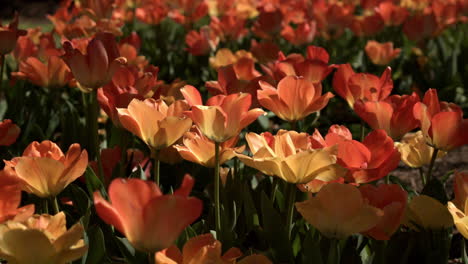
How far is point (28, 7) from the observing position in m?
9.91

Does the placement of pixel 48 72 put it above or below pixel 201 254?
below

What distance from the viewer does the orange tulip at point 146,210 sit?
3.05 feet

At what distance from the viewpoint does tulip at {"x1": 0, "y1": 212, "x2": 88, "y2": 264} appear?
103 centimetres

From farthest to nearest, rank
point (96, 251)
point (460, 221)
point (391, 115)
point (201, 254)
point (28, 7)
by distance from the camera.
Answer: point (28, 7)
point (391, 115)
point (96, 251)
point (460, 221)
point (201, 254)

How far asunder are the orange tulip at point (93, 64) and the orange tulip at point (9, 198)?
50 cm

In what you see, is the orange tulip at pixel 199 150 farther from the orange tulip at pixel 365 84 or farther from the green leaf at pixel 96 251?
the orange tulip at pixel 365 84

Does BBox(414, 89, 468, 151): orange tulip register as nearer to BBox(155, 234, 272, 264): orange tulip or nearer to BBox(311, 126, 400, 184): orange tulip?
BBox(311, 126, 400, 184): orange tulip

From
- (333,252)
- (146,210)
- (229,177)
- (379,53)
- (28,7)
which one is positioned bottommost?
(28,7)

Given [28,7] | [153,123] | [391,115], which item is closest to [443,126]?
[391,115]

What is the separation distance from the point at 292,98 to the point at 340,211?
528 mm

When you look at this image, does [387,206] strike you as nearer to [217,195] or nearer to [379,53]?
[217,195]

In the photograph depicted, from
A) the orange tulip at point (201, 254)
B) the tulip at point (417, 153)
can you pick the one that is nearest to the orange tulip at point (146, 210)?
the orange tulip at point (201, 254)

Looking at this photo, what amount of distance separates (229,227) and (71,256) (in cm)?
47

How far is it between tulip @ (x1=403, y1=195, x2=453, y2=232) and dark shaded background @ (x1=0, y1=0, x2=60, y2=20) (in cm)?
864
